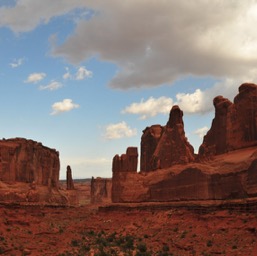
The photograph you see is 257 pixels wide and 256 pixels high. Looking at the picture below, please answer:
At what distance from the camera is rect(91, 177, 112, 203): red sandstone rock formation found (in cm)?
13575

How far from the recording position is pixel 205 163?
169 feet

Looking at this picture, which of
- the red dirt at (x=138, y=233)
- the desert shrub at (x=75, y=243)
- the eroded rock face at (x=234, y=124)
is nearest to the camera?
the red dirt at (x=138, y=233)

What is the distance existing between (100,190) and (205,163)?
300ft

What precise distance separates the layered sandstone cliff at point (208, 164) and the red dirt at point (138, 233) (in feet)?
9.03

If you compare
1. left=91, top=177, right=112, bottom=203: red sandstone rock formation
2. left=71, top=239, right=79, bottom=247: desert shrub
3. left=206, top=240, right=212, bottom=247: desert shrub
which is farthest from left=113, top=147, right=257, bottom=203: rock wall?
left=91, top=177, right=112, bottom=203: red sandstone rock formation

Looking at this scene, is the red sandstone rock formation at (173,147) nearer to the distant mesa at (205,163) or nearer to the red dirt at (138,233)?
the distant mesa at (205,163)

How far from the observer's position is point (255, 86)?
158ft

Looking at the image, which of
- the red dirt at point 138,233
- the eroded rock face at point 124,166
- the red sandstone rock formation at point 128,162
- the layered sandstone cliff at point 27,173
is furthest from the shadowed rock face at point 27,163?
the red sandstone rock formation at point 128,162

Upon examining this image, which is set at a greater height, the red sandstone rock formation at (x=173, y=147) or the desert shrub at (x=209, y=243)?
the red sandstone rock formation at (x=173, y=147)

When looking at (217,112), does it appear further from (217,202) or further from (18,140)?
(18,140)

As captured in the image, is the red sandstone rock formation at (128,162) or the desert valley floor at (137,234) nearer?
the desert valley floor at (137,234)

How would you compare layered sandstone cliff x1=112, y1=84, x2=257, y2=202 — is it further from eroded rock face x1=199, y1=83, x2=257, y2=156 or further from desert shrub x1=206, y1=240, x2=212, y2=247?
desert shrub x1=206, y1=240, x2=212, y2=247

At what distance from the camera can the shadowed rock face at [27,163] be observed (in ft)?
267

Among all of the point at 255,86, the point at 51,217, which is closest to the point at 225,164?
the point at 255,86
